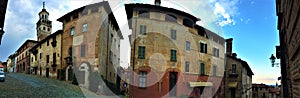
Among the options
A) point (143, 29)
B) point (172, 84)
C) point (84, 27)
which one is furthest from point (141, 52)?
point (84, 27)

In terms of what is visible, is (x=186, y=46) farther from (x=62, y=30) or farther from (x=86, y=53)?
(x=62, y=30)

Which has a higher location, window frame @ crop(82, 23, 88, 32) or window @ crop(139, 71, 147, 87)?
window frame @ crop(82, 23, 88, 32)

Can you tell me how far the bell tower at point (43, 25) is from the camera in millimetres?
59188

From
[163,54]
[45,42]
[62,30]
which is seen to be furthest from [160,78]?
[45,42]

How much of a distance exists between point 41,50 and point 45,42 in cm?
276

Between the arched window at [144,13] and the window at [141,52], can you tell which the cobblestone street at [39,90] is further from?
the arched window at [144,13]

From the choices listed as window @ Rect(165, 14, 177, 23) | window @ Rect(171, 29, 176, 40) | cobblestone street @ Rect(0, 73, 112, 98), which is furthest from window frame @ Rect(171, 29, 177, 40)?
cobblestone street @ Rect(0, 73, 112, 98)

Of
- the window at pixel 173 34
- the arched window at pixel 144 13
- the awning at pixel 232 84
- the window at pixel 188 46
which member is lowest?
the awning at pixel 232 84

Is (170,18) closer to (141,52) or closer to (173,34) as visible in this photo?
(173,34)

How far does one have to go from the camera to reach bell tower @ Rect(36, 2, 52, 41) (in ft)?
194

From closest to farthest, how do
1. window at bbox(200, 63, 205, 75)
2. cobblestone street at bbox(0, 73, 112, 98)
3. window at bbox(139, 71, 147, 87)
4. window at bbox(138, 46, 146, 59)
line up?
1. cobblestone street at bbox(0, 73, 112, 98)
2. window at bbox(139, 71, 147, 87)
3. window at bbox(138, 46, 146, 59)
4. window at bbox(200, 63, 205, 75)

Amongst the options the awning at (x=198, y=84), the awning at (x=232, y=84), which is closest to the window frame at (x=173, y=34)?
the awning at (x=198, y=84)

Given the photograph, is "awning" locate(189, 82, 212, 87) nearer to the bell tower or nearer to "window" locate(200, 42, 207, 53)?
"window" locate(200, 42, 207, 53)

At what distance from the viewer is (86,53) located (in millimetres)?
24391
